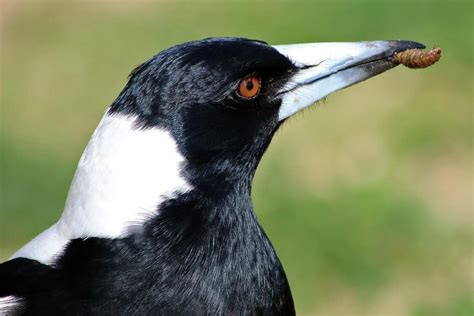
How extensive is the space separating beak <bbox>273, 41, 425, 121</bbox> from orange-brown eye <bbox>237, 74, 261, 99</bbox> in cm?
9

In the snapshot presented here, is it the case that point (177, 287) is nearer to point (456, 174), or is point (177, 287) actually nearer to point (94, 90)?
point (456, 174)

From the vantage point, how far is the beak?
8.83ft

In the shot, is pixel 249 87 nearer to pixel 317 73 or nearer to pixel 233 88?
pixel 233 88

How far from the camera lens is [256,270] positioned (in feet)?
8.54

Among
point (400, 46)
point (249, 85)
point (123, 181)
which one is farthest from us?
point (400, 46)

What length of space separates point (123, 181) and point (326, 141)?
308 centimetres

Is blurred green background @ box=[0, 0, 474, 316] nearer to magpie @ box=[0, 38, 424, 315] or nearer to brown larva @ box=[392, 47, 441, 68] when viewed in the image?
brown larva @ box=[392, 47, 441, 68]

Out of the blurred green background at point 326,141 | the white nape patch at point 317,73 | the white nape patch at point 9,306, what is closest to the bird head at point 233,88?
the white nape patch at point 317,73

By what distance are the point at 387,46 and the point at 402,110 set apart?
2.93m

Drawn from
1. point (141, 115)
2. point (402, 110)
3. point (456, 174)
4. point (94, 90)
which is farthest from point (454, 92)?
point (141, 115)

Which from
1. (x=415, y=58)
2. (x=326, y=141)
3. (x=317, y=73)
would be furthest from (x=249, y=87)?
(x=326, y=141)

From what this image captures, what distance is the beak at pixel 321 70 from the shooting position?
2691 millimetres

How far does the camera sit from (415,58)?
2.79m

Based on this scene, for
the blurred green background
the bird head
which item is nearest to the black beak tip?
the bird head
